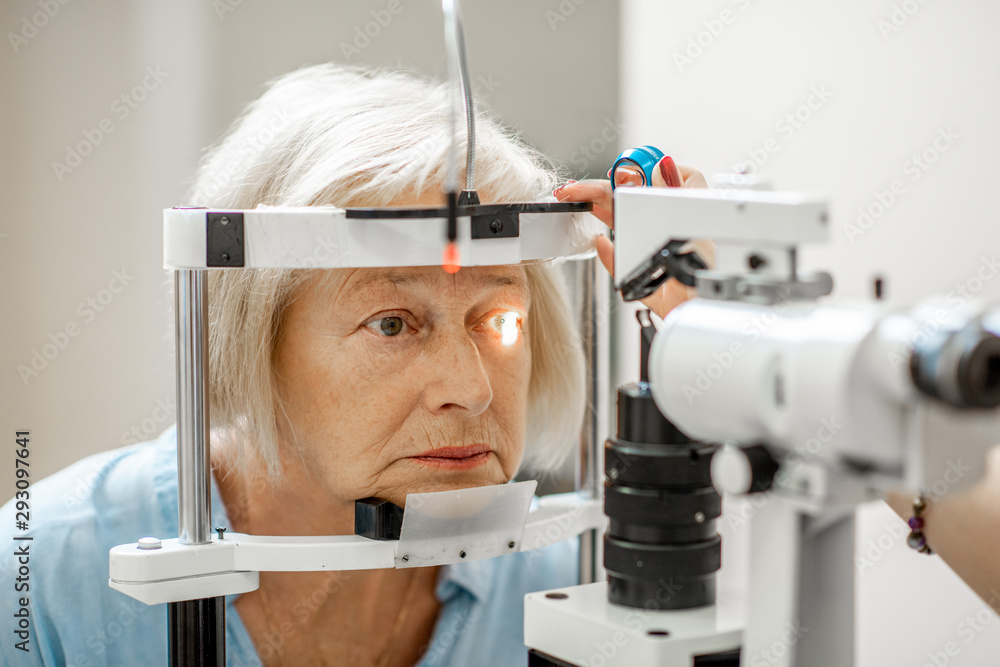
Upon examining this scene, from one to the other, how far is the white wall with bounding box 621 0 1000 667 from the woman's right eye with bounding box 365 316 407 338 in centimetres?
87

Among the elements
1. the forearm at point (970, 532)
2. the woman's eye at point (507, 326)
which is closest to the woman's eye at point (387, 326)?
the woman's eye at point (507, 326)

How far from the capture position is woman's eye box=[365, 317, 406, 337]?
945mm

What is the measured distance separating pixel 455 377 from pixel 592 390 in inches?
10.3

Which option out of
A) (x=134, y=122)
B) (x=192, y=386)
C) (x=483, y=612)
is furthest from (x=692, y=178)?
(x=134, y=122)

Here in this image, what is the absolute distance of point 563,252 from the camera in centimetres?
90

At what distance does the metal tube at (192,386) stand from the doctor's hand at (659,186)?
348 millimetres

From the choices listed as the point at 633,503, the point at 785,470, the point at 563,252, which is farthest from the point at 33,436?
the point at 785,470

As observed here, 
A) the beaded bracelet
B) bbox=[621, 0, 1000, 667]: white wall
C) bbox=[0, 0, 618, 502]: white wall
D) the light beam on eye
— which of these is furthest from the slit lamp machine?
bbox=[0, 0, 618, 502]: white wall

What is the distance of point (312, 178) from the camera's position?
0.95 m

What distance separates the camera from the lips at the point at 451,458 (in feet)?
3.08

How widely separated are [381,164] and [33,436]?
130 cm

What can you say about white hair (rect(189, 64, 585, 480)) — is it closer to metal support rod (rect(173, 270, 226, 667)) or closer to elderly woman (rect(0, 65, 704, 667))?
elderly woman (rect(0, 65, 704, 667))

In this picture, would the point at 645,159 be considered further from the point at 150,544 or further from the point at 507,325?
the point at 150,544

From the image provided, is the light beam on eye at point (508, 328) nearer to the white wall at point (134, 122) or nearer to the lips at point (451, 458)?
the lips at point (451, 458)
